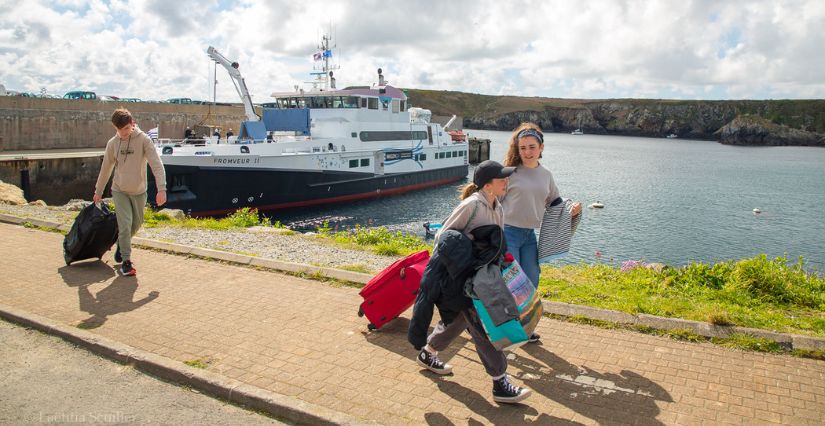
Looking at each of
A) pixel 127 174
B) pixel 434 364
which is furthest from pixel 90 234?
pixel 434 364

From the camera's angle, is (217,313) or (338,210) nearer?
(217,313)

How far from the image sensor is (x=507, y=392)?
13.4ft

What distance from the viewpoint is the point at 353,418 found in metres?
3.85

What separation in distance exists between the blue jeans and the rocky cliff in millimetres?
141797

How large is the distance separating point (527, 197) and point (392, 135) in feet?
90.5

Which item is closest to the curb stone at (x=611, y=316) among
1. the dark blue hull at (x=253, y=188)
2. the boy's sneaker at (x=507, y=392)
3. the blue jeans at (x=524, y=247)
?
the blue jeans at (x=524, y=247)

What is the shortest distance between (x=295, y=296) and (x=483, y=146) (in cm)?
5723

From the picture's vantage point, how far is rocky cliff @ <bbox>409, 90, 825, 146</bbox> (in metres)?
130

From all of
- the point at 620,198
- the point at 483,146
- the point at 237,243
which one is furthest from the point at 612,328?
the point at 483,146

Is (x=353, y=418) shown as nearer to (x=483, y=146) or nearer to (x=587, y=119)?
(x=483, y=146)

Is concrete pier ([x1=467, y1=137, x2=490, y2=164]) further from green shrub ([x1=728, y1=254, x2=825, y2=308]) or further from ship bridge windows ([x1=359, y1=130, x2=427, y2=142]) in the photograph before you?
green shrub ([x1=728, y1=254, x2=825, y2=308])

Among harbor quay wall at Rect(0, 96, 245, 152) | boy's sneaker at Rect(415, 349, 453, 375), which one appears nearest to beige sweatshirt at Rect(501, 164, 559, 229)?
boy's sneaker at Rect(415, 349, 453, 375)

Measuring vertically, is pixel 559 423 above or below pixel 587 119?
below

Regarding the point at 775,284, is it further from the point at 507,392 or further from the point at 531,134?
the point at 507,392
